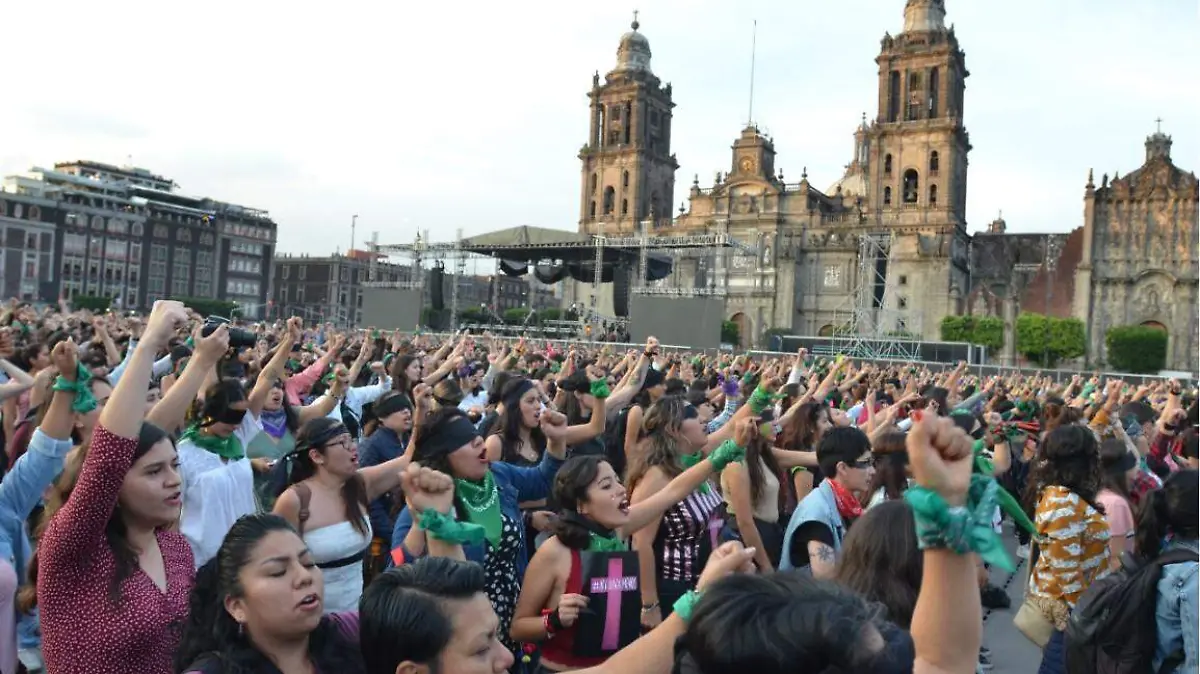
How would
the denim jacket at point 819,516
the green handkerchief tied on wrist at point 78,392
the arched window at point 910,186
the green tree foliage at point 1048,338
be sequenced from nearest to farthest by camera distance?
the green handkerchief tied on wrist at point 78,392 < the denim jacket at point 819,516 < the green tree foliage at point 1048,338 < the arched window at point 910,186

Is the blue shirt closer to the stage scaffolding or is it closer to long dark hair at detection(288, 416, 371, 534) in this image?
long dark hair at detection(288, 416, 371, 534)

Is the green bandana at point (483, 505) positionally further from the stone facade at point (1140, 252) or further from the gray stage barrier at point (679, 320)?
the stone facade at point (1140, 252)

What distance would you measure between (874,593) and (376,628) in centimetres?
135

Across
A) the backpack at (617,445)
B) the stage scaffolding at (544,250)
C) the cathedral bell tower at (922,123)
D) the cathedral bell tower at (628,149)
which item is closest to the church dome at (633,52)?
the cathedral bell tower at (628,149)

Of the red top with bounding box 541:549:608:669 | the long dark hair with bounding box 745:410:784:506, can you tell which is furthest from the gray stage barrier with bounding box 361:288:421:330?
the red top with bounding box 541:549:608:669

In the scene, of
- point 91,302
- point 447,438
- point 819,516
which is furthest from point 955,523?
point 91,302

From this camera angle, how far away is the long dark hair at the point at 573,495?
11.3 ft

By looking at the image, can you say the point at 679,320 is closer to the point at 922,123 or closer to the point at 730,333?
the point at 730,333

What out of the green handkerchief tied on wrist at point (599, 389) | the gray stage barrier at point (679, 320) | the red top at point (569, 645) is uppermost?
the gray stage barrier at point (679, 320)

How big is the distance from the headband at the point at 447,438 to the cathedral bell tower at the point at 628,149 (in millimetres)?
57353

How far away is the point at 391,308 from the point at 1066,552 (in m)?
39.5

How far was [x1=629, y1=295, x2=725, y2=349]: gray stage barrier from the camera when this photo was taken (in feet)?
113

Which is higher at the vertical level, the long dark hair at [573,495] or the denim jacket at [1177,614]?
the long dark hair at [573,495]

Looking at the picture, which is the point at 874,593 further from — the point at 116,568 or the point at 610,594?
the point at 116,568
